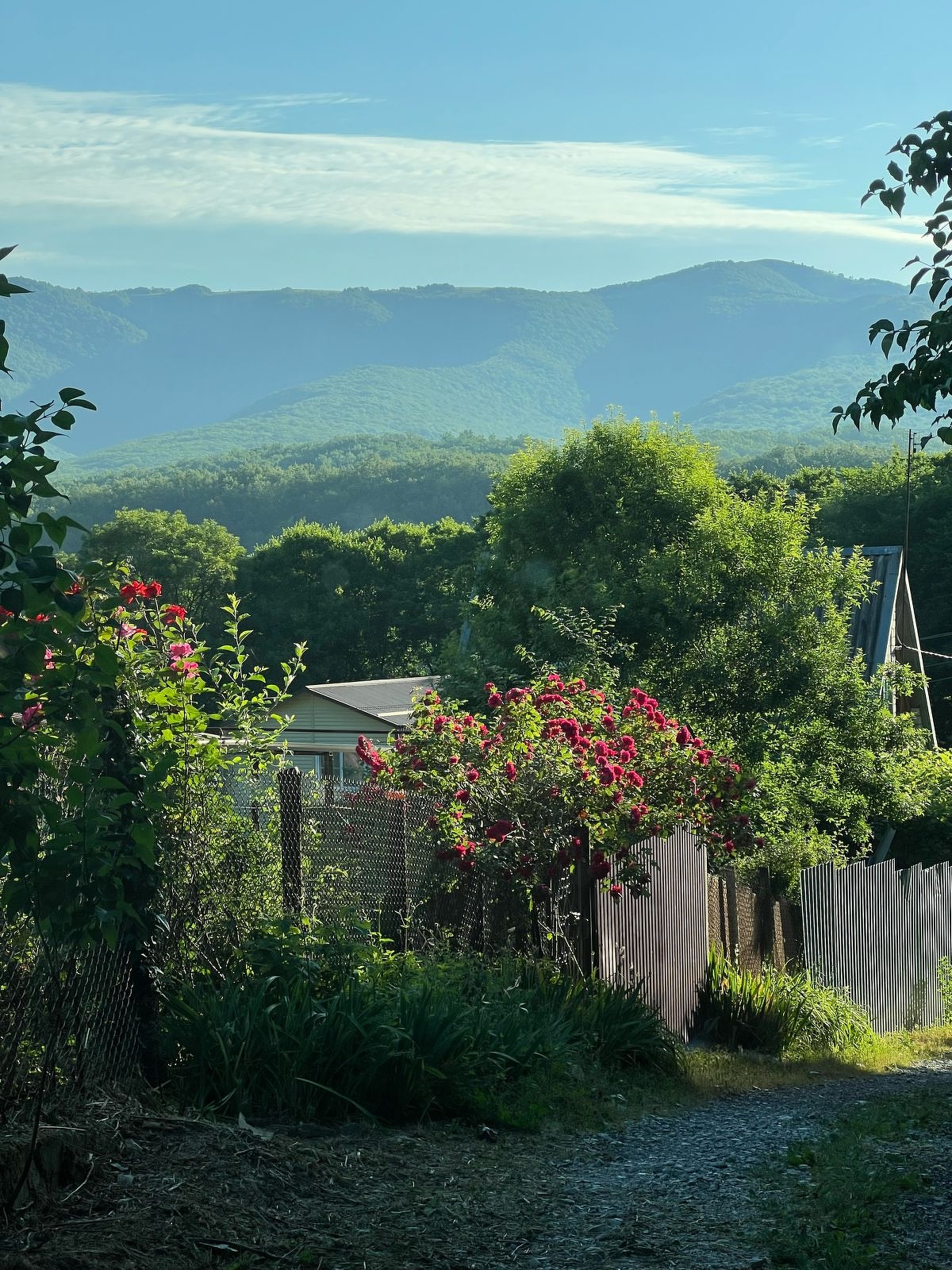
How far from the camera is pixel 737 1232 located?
527cm

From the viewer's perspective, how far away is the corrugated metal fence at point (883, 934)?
46.3ft

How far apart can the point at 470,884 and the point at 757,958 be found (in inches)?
180

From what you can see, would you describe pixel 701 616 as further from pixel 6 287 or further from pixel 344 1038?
pixel 6 287

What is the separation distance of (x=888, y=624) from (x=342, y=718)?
12.7 m

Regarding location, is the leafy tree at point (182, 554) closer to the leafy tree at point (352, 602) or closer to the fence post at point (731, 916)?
the leafy tree at point (352, 602)

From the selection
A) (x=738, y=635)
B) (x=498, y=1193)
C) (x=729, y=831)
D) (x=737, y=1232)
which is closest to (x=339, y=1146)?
(x=498, y=1193)

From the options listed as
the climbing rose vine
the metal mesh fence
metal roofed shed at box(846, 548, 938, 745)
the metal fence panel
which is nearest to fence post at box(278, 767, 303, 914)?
the metal mesh fence

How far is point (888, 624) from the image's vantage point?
2853 cm

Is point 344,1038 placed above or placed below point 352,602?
below

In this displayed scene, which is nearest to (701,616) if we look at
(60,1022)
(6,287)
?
(60,1022)

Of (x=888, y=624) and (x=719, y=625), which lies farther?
(x=888, y=624)

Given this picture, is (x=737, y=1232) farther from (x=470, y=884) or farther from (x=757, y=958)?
(x=757, y=958)

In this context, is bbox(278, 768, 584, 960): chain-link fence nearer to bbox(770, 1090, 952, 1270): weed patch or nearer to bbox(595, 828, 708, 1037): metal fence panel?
bbox(595, 828, 708, 1037): metal fence panel

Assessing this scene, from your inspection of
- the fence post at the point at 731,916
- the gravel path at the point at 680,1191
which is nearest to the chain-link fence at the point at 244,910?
the gravel path at the point at 680,1191
